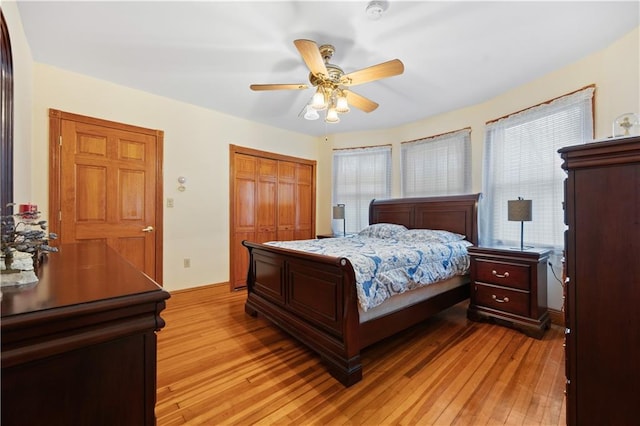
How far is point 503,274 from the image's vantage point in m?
2.66

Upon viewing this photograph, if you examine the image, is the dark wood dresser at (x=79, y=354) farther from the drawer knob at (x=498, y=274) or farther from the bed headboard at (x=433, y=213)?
the bed headboard at (x=433, y=213)

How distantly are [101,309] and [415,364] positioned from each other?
2.08 meters

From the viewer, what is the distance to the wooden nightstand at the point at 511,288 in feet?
8.14

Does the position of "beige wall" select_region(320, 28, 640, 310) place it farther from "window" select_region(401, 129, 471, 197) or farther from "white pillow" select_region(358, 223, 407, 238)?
"white pillow" select_region(358, 223, 407, 238)

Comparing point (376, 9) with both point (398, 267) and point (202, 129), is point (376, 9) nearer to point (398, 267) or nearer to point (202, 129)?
point (398, 267)

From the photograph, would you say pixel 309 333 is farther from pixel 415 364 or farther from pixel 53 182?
pixel 53 182

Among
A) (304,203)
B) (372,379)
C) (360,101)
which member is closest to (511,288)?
(372,379)

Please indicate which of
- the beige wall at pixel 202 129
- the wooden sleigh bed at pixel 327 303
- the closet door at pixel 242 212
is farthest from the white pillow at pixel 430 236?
the closet door at pixel 242 212

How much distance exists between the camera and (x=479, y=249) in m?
2.81

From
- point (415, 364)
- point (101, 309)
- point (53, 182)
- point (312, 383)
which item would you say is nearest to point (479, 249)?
point (415, 364)

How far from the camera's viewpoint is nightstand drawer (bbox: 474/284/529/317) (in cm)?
253

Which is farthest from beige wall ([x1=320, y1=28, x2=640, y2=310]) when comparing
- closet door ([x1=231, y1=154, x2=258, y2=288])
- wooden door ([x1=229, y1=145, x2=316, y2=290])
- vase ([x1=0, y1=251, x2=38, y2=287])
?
vase ([x1=0, y1=251, x2=38, y2=287])

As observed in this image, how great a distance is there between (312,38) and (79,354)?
2391mm

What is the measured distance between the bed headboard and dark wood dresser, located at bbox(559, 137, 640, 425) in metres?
2.50
